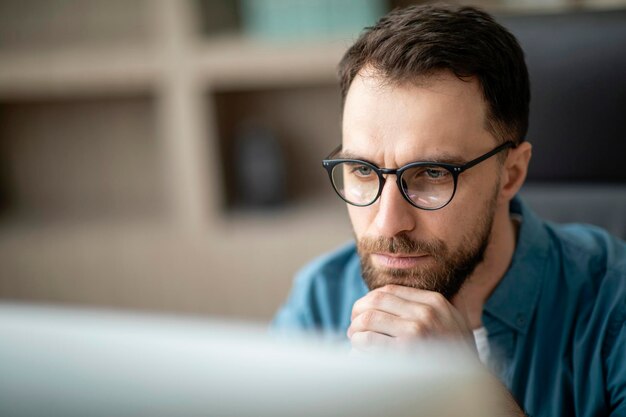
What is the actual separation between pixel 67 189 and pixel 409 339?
2.38m

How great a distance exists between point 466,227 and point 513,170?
0.52 feet

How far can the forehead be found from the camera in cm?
96

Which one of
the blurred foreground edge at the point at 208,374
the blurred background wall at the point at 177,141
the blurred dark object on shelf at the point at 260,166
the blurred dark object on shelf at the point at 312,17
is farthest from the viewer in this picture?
the blurred dark object on shelf at the point at 260,166

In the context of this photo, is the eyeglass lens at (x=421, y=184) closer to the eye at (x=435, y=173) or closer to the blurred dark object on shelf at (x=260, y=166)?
the eye at (x=435, y=173)

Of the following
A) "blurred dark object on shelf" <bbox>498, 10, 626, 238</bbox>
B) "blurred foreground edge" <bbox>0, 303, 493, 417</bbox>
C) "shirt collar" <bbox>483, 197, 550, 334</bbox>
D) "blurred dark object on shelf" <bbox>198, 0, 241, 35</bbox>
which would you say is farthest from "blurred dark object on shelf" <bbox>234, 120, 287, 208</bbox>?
"blurred foreground edge" <bbox>0, 303, 493, 417</bbox>

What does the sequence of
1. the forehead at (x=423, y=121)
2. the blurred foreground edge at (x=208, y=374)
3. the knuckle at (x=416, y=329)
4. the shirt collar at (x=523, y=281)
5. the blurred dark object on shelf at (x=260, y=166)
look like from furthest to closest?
1. the blurred dark object on shelf at (x=260, y=166)
2. the shirt collar at (x=523, y=281)
3. the forehead at (x=423, y=121)
4. the knuckle at (x=416, y=329)
5. the blurred foreground edge at (x=208, y=374)

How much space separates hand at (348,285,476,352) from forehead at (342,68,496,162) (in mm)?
212

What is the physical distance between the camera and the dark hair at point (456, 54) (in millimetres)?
975

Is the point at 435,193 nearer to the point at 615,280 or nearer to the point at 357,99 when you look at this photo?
the point at 357,99

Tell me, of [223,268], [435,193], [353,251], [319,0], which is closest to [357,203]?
[435,193]

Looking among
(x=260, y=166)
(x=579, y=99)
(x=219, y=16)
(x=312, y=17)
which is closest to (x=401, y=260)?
(x=579, y=99)

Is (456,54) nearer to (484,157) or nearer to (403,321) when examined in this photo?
(484,157)

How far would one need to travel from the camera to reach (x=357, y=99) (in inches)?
40.6

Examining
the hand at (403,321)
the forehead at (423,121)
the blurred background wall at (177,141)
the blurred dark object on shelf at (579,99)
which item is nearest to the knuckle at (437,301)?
the hand at (403,321)
